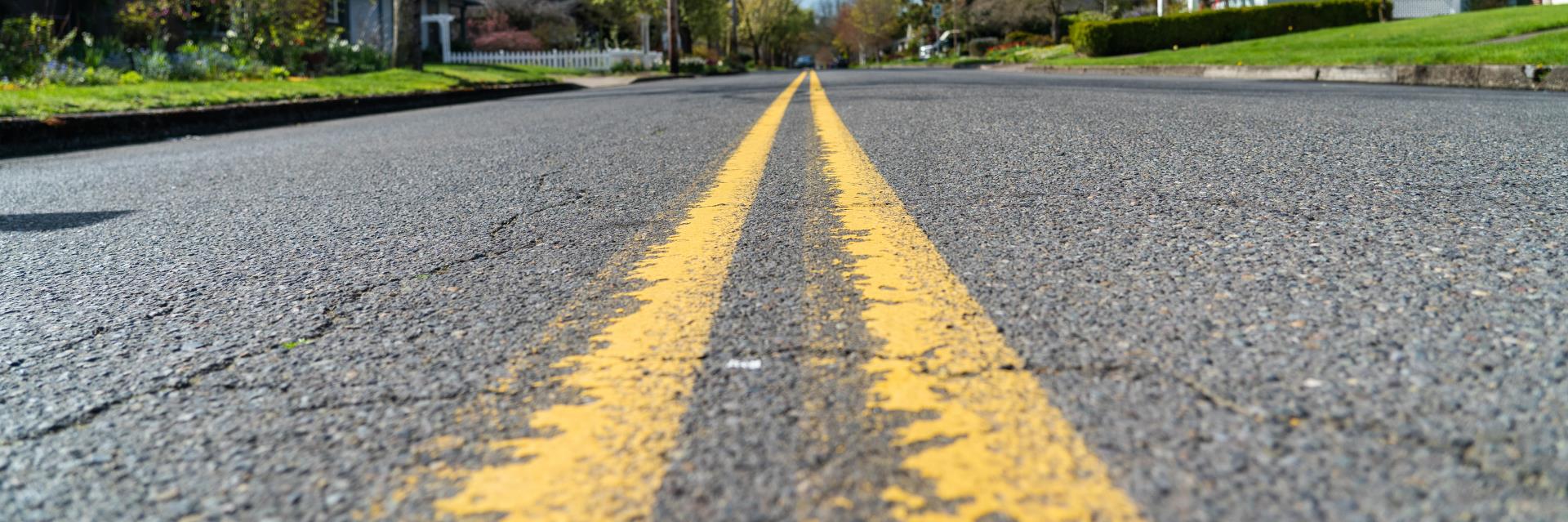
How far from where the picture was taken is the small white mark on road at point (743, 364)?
1.74 m

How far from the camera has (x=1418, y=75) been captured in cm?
Result: 1212

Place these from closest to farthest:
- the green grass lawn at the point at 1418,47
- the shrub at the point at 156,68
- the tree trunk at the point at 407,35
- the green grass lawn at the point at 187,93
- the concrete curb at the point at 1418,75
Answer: the green grass lawn at the point at 187,93 < the concrete curb at the point at 1418,75 < the green grass lawn at the point at 1418,47 < the shrub at the point at 156,68 < the tree trunk at the point at 407,35

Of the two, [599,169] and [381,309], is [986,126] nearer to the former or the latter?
[599,169]

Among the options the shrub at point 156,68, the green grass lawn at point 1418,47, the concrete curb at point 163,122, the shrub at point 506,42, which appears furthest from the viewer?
the shrub at point 506,42

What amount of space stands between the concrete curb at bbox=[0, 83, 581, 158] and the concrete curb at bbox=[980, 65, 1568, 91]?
11.1m

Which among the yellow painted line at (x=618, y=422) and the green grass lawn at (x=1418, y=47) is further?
the green grass lawn at (x=1418, y=47)

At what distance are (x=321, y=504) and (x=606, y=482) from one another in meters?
0.34

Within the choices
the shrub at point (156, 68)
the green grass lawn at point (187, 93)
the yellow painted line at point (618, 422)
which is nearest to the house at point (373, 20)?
the shrub at point (156, 68)

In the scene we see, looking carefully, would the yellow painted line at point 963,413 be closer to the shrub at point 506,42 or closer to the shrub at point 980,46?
the shrub at point 506,42

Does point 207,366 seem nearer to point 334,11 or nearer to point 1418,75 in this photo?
point 1418,75

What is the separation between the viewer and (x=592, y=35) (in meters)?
45.2

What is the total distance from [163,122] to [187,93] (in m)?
1.79

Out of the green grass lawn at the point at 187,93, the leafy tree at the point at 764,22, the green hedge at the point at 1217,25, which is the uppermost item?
the leafy tree at the point at 764,22

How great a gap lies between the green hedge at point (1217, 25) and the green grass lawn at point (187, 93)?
70.8 feet
